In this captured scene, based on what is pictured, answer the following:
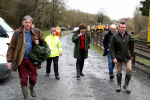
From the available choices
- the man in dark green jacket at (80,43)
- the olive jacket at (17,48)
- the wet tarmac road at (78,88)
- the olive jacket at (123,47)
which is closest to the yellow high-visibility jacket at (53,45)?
the man in dark green jacket at (80,43)

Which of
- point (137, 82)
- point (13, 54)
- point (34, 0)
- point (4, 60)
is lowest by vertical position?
point (137, 82)

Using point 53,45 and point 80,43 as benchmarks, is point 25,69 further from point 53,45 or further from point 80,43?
point 80,43

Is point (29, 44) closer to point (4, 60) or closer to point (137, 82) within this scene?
point (4, 60)

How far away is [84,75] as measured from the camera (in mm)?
6906

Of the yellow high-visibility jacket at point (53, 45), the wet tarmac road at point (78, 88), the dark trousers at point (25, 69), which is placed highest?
the yellow high-visibility jacket at point (53, 45)

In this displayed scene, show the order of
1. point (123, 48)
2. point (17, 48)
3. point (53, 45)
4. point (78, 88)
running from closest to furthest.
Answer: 1. point (17, 48)
2. point (123, 48)
3. point (78, 88)
4. point (53, 45)

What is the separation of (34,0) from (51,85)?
29.8 meters

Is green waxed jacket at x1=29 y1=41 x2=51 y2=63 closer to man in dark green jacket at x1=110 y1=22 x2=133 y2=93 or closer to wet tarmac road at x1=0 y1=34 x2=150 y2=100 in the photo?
wet tarmac road at x1=0 y1=34 x2=150 y2=100

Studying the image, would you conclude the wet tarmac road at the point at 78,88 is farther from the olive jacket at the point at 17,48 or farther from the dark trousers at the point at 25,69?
the olive jacket at the point at 17,48

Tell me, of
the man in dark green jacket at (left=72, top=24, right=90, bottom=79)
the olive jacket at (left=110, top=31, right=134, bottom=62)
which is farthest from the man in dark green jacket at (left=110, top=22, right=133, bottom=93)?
the man in dark green jacket at (left=72, top=24, right=90, bottom=79)

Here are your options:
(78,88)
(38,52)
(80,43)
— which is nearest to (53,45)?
(80,43)

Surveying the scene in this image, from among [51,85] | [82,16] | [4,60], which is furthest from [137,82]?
[82,16]

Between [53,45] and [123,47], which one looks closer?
[123,47]

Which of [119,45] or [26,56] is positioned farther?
[119,45]
